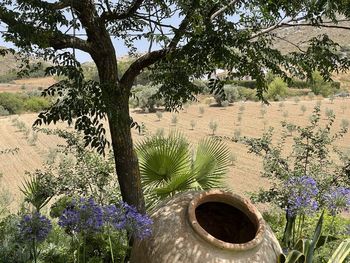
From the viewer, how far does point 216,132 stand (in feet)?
66.8

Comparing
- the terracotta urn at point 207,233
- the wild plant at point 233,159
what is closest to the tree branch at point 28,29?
the terracotta urn at point 207,233

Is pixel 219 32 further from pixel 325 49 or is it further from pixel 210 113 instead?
pixel 210 113

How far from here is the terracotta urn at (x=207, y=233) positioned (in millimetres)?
2994

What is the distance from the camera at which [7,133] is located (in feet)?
73.4

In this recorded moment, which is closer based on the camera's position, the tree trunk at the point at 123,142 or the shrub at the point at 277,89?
the tree trunk at the point at 123,142

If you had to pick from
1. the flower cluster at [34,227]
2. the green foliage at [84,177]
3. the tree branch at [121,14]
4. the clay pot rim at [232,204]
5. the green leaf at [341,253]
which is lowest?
the green foliage at [84,177]

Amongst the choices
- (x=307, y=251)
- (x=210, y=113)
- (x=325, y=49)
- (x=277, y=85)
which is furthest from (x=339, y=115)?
(x=307, y=251)

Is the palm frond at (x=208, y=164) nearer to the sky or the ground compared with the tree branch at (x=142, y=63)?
nearer to the ground

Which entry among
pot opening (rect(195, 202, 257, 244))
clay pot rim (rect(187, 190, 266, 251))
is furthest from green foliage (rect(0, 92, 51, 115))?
clay pot rim (rect(187, 190, 266, 251))

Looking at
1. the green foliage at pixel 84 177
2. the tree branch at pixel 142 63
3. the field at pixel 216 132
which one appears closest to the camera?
the tree branch at pixel 142 63

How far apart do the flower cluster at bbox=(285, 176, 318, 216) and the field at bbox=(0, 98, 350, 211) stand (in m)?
8.01

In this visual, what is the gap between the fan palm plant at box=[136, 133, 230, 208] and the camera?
5758mm

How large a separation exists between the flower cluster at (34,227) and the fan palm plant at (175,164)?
9.29 feet

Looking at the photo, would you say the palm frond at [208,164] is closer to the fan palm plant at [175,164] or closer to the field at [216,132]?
the fan palm plant at [175,164]
